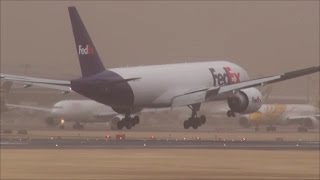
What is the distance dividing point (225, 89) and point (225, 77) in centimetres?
425

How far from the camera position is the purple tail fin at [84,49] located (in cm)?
9119

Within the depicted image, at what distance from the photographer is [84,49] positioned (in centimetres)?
9362

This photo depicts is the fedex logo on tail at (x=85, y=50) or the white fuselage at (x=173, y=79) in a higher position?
the fedex logo on tail at (x=85, y=50)

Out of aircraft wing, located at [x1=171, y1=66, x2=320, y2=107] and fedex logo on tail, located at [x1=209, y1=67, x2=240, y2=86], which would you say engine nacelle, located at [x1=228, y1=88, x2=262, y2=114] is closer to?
aircraft wing, located at [x1=171, y1=66, x2=320, y2=107]

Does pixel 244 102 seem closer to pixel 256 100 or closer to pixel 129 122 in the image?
pixel 256 100

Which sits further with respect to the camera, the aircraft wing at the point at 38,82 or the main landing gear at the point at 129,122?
the main landing gear at the point at 129,122

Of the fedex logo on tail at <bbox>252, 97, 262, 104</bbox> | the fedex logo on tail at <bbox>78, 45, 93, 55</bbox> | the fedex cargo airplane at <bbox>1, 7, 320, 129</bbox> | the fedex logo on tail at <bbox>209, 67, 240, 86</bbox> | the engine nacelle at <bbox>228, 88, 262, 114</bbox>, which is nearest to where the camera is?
the fedex cargo airplane at <bbox>1, 7, 320, 129</bbox>

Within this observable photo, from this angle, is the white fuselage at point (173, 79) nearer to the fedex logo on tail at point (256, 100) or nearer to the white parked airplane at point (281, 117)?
the fedex logo on tail at point (256, 100)

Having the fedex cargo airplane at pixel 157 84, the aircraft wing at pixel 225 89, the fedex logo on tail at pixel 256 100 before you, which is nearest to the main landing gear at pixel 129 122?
the fedex cargo airplane at pixel 157 84

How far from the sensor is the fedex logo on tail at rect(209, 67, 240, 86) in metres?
97.9

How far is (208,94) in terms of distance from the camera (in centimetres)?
9562

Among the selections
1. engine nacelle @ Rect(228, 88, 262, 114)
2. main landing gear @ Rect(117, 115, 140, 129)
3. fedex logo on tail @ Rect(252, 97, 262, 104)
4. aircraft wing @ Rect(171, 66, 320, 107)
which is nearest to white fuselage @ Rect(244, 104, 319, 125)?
fedex logo on tail @ Rect(252, 97, 262, 104)

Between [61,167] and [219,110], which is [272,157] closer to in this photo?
[61,167]

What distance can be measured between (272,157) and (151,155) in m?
8.41
